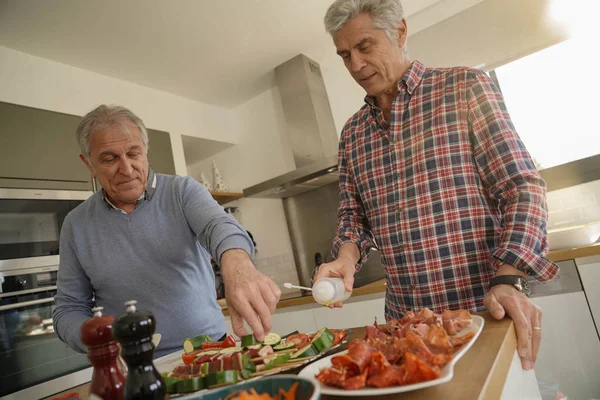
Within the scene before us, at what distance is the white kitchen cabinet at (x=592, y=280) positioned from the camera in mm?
1800

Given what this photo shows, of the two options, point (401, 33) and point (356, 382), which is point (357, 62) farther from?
point (356, 382)

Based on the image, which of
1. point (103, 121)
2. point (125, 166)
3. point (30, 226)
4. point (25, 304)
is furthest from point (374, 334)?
point (30, 226)

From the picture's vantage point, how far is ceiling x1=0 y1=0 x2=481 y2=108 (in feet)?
7.61

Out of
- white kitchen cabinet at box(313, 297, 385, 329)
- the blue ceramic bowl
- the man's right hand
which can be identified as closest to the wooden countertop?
the blue ceramic bowl

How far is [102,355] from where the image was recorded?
1.78ft

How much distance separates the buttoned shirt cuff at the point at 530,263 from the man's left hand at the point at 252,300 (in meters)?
0.51

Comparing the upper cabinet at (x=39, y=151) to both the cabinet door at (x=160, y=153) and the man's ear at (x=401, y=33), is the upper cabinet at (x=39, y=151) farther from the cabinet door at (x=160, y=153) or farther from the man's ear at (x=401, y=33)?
the man's ear at (x=401, y=33)

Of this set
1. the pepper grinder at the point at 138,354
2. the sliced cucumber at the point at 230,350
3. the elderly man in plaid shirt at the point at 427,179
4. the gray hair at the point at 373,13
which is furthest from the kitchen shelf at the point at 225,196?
the pepper grinder at the point at 138,354

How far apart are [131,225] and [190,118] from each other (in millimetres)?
2359

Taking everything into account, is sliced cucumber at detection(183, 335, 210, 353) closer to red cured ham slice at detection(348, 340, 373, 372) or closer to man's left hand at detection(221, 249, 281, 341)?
man's left hand at detection(221, 249, 281, 341)

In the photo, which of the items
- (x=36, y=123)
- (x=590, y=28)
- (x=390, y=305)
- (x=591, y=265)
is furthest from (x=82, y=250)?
(x=590, y=28)

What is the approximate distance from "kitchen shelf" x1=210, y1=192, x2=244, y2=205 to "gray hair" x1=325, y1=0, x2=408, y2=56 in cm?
233

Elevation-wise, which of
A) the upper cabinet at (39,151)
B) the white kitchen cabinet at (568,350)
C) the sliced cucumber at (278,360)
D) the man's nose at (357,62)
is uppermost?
the upper cabinet at (39,151)

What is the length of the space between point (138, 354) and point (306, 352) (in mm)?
360
